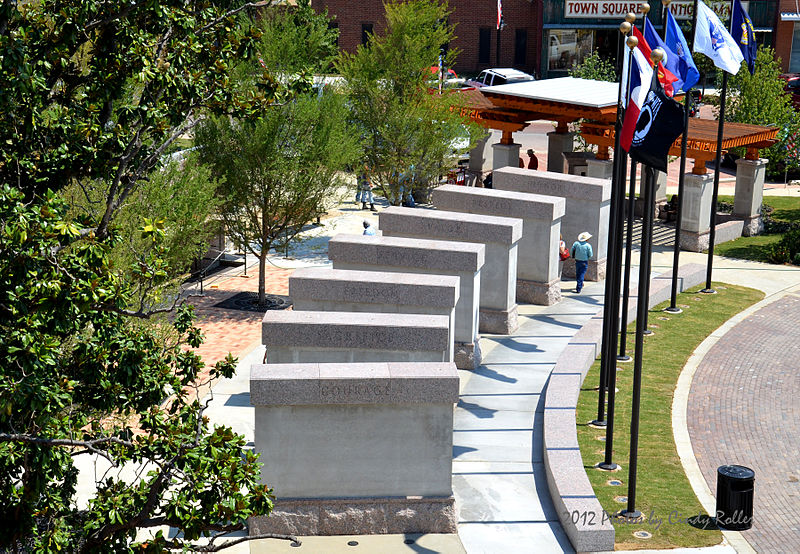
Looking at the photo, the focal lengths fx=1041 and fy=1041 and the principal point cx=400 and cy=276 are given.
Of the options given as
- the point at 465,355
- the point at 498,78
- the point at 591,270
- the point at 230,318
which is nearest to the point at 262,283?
the point at 230,318

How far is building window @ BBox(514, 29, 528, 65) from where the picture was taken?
71250mm

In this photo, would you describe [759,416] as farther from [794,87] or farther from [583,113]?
[794,87]

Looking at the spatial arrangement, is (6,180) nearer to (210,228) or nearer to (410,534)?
(410,534)

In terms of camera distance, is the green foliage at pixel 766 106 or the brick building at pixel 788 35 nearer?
the green foliage at pixel 766 106

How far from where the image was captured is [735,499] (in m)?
13.9

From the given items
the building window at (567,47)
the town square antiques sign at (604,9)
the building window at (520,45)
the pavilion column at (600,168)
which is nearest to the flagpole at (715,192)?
the pavilion column at (600,168)

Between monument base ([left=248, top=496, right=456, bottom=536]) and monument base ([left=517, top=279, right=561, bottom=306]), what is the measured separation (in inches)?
460

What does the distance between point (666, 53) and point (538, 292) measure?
859 cm

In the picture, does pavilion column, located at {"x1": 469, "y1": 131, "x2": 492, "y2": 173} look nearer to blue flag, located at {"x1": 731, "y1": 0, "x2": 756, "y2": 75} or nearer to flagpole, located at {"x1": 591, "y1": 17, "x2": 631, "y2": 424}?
blue flag, located at {"x1": 731, "y1": 0, "x2": 756, "y2": 75}

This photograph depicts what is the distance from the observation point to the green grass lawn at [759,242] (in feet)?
103

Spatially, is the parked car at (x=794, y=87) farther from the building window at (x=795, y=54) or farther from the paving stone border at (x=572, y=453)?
the paving stone border at (x=572, y=453)

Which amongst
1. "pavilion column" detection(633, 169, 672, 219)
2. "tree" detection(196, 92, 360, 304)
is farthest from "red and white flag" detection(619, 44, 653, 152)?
"pavilion column" detection(633, 169, 672, 219)

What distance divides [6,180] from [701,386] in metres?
14.3

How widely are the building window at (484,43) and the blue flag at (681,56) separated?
5352 centimetres
